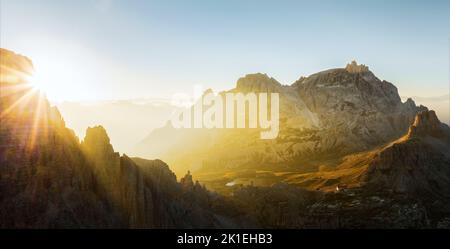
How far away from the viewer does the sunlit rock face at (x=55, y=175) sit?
2685 inches

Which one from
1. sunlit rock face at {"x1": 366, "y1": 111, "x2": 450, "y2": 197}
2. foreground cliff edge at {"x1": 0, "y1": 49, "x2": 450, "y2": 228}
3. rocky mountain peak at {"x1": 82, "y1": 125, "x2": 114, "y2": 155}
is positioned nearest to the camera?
foreground cliff edge at {"x1": 0, "y1": 49, "x2": 450, "y2": 228}

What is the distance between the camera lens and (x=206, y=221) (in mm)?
104188

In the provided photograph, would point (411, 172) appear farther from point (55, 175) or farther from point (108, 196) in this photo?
point (55, 175)

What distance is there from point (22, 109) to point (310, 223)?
8774cm

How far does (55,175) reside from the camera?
72938 millimetres

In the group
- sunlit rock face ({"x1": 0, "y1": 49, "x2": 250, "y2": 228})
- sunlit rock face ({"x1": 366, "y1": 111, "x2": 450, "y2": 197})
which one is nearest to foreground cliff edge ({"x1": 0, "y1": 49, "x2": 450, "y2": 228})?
sunlit rock face ({"x1": 0, "y1": 49, "x2": 250, "y2": 228})

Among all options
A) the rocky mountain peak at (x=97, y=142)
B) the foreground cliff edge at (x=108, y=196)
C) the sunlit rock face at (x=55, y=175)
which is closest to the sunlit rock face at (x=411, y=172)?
the foreground cliff edge at (x=108, y=196)

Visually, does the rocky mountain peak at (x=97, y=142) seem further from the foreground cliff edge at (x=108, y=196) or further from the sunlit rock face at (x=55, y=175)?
the foreground cliff edge at (x=108, y=196)

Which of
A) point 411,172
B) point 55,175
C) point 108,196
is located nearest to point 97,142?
point 108,196

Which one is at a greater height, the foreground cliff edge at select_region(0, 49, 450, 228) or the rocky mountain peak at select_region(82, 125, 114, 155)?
the rocky mountain peak at select_region(82, 125, 114, 155)

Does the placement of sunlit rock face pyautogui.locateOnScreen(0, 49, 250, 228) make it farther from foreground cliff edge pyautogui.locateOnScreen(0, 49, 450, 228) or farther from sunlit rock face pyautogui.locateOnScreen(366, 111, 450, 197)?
sunlit rock face pyautogui.locateOnScreen(366, 111, 450, 197)

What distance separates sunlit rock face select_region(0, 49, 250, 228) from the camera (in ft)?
224
